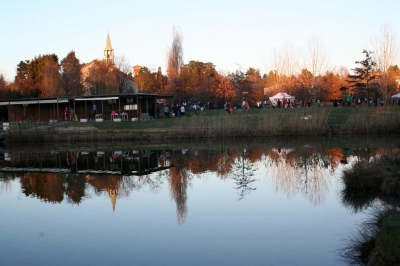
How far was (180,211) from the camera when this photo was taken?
1098 cm

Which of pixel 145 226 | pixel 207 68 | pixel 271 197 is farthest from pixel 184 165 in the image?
pixel 207 68

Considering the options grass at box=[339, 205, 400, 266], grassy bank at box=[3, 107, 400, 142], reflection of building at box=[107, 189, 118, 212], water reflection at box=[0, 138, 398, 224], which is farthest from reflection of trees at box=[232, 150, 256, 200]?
grassy bank at box=[3, 107, 400, 142]

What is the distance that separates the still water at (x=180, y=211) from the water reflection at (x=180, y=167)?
0.16 ft

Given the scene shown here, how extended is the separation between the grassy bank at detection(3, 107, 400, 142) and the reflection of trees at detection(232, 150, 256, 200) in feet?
32.8

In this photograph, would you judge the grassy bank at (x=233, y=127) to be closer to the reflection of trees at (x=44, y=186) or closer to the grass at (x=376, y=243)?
the reflection of trees at (x=44, y=186)

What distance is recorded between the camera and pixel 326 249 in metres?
7.77

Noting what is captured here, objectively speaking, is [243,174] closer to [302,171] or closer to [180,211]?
[302,171]

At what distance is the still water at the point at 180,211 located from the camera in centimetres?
790

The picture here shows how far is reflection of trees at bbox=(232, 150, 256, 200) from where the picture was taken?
13.5 m

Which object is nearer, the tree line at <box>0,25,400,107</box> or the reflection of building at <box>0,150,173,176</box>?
the reflection of building at <box>0,150,173,176</box>

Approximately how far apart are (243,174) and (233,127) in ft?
49.1

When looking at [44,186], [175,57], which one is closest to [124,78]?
[175,57]

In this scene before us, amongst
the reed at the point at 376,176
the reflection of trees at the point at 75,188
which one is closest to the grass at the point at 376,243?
the reed at the point at 376,176

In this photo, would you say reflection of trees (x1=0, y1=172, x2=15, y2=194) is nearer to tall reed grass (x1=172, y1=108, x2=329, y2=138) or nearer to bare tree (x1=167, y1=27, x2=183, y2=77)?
tall reed grass (x1=172, y1=108, x2=329, y2=138)
